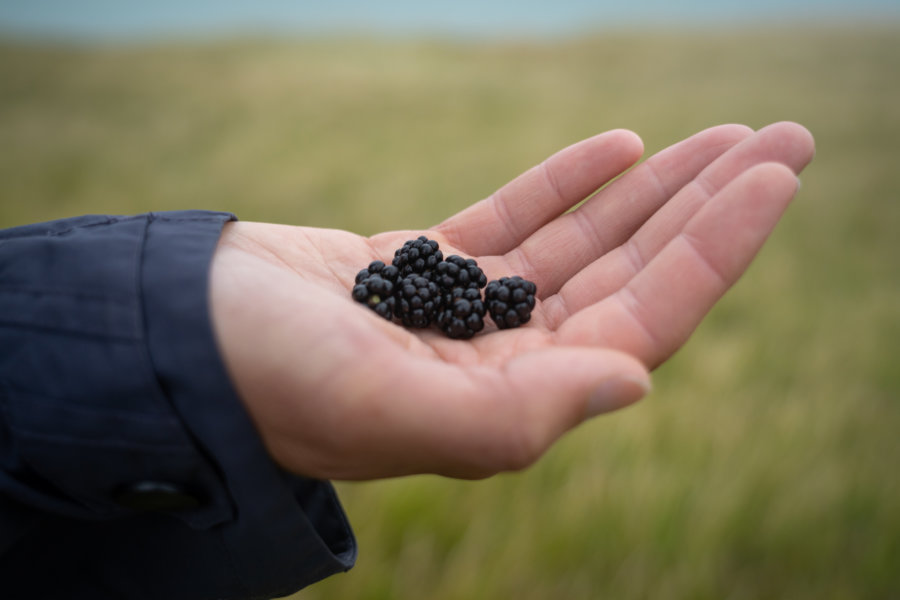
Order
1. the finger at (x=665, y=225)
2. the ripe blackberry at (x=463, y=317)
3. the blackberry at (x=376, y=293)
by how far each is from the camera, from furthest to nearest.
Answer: the blackberry at (x=376, y=293) < the ripe blackberry at (x=463, y=317) < the finger at (x=665, y=225)

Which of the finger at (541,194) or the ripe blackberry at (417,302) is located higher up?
the finger at (541,194)

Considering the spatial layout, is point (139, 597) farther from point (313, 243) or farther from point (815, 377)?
point (815, 377)

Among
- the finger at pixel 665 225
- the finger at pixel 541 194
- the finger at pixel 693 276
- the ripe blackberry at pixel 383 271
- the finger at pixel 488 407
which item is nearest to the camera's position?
the finger at pixel 488 407

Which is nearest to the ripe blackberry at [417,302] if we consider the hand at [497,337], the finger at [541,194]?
the hand at [497,337]

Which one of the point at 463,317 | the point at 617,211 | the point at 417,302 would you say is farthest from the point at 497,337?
the point at 617,211

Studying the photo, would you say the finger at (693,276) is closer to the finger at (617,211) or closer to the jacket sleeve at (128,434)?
the finger at (617,211)

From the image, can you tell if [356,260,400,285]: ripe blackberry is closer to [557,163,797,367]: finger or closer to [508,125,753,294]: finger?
[508,125,753,294]: finger

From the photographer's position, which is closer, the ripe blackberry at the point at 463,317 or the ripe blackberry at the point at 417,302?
the ripe blackberry at the point at 463,317

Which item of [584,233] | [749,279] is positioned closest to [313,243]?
[584,233]
